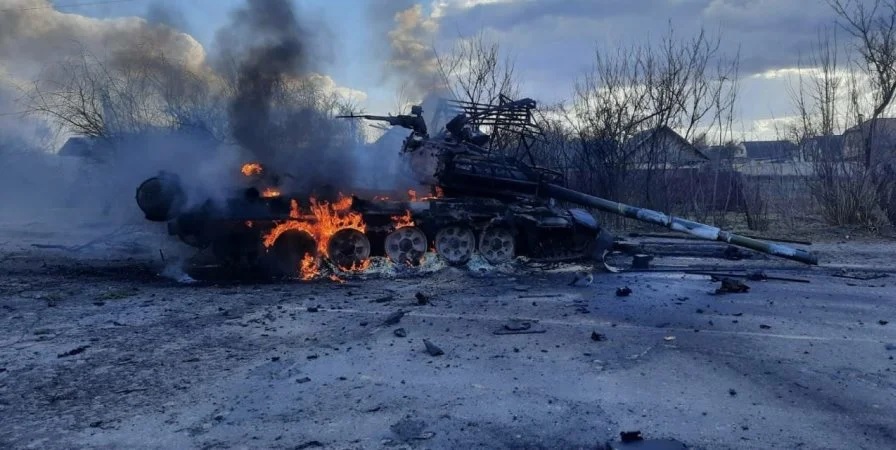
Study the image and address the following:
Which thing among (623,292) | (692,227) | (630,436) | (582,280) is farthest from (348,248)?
(630,436)

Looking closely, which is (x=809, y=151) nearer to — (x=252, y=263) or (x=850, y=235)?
(x=850, y=235)

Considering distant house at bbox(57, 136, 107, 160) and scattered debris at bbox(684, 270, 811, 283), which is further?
distant house at bbox(57, 136, 107, 160)

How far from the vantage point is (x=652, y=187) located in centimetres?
1881

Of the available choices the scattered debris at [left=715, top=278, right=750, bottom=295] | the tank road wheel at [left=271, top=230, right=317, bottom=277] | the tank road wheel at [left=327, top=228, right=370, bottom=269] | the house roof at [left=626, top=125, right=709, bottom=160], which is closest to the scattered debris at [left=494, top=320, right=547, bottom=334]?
the scattered debris at [left=715, top=278, right=750, bottom=295]

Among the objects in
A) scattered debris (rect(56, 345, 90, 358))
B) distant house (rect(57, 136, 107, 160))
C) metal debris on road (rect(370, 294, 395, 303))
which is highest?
distant house (rect(57, 136, 107, 160))

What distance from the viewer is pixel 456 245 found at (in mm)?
11703

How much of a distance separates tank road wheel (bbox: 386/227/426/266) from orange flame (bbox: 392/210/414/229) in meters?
0.11

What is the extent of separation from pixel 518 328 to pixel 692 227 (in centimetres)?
596

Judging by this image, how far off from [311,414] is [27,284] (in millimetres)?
7714

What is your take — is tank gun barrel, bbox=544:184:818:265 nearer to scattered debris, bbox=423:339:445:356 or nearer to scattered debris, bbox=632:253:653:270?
scattered debris, bbox=632:253:653:270

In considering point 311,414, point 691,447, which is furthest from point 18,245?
point 691,447

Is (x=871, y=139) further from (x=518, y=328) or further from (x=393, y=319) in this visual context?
(x=393, y=319)

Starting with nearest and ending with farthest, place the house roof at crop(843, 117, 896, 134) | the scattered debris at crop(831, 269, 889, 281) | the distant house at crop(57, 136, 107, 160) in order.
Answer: the scattered debris at crop(831, 269, 889, 281)
the house roof at crop(843, 117, 896, 134)
the distant house at crop(57, 136, 107, 160)

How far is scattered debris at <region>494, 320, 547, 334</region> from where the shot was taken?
7.05 m
